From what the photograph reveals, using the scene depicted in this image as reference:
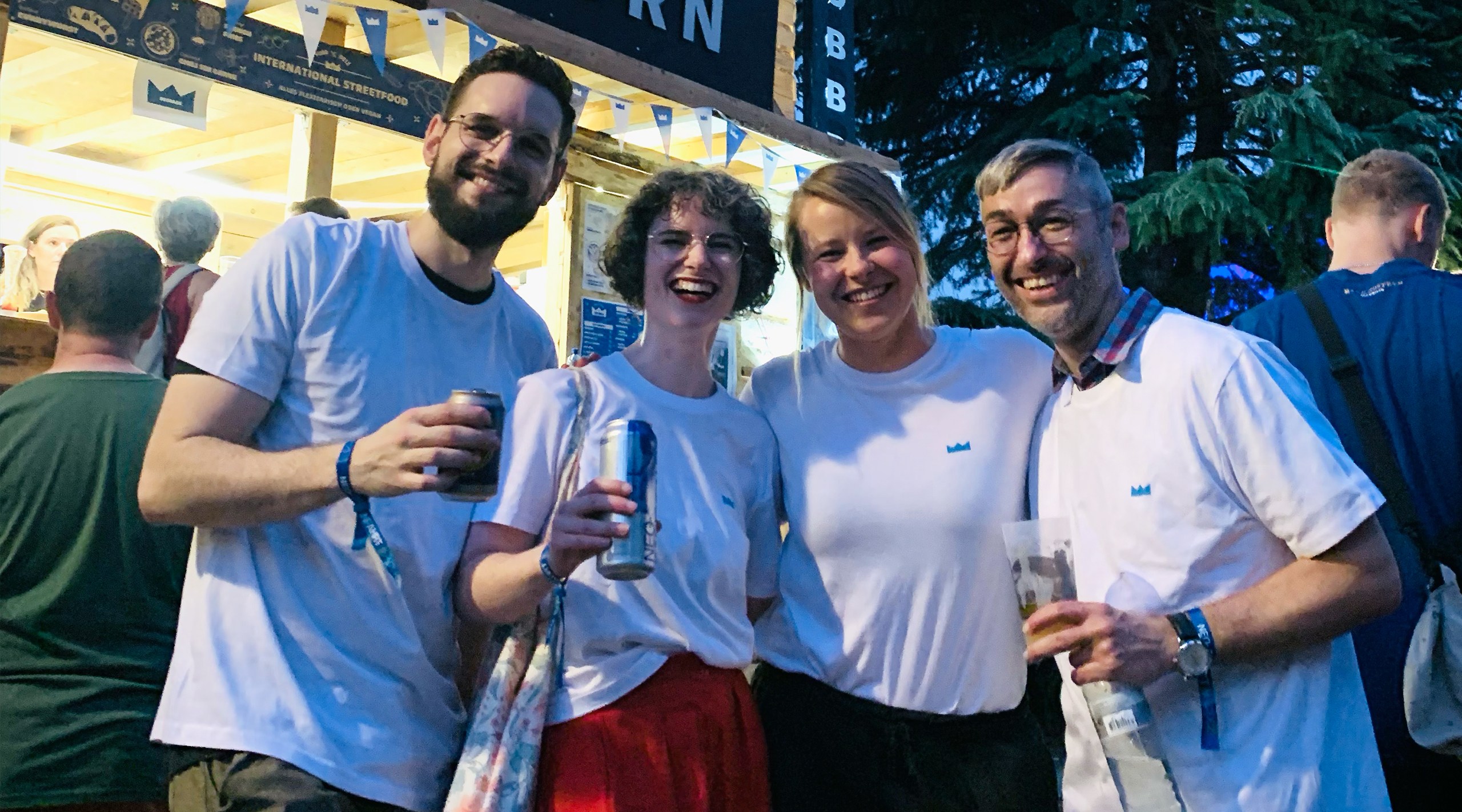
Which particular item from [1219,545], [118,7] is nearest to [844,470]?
[1219,545]

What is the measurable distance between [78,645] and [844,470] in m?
1.79

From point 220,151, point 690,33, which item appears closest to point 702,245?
point 690,33

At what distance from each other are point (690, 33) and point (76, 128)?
3927 millimetres

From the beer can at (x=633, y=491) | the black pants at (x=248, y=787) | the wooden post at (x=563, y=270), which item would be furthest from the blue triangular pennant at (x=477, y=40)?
the black pants at (x=248, y=787)

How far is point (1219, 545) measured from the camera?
6.84 ft

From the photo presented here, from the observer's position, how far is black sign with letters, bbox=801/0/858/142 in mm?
8656

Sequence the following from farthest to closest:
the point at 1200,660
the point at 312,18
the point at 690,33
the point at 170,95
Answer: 1. the point at 690,33
2. the point at 170,95
3. the point at 312,18
4. the point at 1200,660

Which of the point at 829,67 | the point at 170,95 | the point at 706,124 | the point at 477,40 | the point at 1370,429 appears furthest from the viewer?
the point at 829,67

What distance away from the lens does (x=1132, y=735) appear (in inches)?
78.3

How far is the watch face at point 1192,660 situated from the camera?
1.95 m

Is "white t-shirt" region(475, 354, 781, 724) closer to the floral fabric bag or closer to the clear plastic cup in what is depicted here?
the floral fabric bag

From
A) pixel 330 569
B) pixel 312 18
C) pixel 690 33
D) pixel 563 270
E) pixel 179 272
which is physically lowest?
pixel 330 569

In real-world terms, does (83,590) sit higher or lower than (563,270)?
lower

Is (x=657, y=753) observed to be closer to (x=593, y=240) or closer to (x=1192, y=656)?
(x=1192, y=656)
